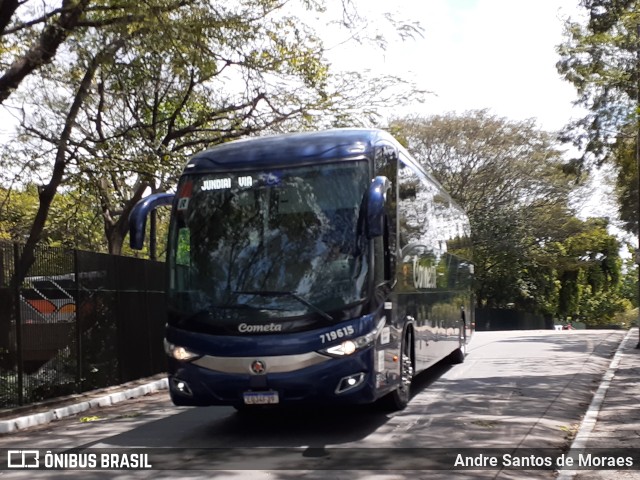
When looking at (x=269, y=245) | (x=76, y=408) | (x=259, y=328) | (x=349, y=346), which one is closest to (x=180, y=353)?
(x=259, y=328)

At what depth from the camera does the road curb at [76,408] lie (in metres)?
11.1

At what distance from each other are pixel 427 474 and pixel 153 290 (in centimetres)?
1162

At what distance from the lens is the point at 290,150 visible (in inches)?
379

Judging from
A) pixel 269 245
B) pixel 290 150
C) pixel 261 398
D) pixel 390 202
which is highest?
pixel 290 150

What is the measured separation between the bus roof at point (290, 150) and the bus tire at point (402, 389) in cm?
264

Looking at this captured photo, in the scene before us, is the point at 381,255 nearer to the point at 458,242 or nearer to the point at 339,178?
the point at 339,178

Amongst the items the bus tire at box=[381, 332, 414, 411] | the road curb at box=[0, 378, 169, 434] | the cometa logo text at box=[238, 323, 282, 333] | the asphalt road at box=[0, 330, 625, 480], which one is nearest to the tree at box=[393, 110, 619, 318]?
the road curb at box=[0, 378, 169, 434]

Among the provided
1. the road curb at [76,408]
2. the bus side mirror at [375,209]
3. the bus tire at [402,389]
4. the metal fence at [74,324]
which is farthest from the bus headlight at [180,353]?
the metal fence at [74,324]

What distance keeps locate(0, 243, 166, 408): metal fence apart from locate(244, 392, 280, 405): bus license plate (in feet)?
16.6

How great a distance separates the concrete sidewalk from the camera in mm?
7129

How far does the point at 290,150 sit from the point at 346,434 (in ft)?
10.3

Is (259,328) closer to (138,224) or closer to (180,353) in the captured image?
(180,353)

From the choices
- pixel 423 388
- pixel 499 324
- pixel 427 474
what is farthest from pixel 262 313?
pixel 499 324

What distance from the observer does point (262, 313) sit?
8953mm
